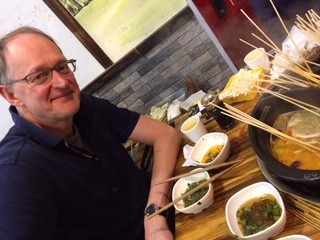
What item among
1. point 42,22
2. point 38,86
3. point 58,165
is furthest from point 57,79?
point 42,22

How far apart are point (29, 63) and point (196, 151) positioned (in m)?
1.13

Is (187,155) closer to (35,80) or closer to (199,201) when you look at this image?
(199,201)

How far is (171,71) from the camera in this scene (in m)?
4.50

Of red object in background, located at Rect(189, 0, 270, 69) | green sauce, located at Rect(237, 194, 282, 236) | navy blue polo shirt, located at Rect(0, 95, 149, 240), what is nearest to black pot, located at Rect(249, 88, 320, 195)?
green sauce, located at Rect(237, 194, 282, 236)

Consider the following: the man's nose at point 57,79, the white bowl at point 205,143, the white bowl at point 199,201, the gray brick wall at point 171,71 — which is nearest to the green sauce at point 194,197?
the white bowl at point 199,201

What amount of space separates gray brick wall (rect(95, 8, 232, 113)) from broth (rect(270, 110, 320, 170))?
8.72 feet

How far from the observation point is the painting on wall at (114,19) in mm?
4070

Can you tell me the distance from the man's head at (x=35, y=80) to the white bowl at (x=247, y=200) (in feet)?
3.65

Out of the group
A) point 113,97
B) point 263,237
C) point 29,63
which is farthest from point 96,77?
point 263,237

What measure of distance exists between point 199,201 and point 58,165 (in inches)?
34.6

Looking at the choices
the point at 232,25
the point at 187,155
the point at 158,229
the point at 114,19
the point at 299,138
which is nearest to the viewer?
the point at 299,138

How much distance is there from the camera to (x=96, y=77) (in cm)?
457

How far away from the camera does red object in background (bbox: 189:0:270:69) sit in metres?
3.87

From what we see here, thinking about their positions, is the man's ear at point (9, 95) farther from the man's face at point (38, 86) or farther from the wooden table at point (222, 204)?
the wooden table at point (222, 204)
